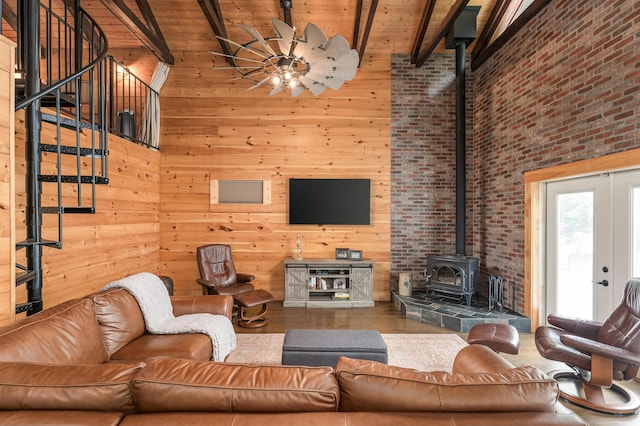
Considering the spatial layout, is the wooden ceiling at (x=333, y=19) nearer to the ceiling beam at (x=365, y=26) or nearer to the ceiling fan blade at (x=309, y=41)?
the ceiling beam at (x=365, y=26)

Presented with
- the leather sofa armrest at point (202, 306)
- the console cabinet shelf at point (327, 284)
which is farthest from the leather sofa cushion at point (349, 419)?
the console cabinet shelf at point (327, 284)

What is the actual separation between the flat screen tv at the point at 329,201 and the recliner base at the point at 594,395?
11.5ft

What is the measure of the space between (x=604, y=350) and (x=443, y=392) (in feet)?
7.05

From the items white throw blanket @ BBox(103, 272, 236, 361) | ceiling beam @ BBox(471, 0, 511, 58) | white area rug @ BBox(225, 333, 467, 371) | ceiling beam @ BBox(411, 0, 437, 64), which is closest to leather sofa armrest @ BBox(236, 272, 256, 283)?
white area rug @ BBox(225, 333, 467, 371)

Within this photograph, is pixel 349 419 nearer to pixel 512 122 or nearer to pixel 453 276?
pixel 453 276

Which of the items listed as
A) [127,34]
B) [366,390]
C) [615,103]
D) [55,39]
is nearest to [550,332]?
[615,103]

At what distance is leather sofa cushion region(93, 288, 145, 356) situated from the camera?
260 centimetres

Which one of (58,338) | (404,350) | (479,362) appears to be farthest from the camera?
(404,350)

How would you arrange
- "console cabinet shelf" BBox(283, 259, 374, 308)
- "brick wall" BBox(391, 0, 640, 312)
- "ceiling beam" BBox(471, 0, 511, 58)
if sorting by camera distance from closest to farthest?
1. "brick wall" BBox(391, 0, 640, 312)
2. "ceiling beam" BBox(471, 0, 511, 58)
3. "console cabinet shelf" BBox(283, 259, 374, 308)

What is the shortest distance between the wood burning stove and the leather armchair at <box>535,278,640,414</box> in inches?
76.5

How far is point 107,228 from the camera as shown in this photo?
175 inches

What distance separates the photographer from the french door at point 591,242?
10.8 ft

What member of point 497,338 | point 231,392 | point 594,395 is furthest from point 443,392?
point 594,395

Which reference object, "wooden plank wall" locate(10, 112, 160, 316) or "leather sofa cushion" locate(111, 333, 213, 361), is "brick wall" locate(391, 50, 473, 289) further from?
"wooden plank wall" locate(10, 112, 160, 316)
